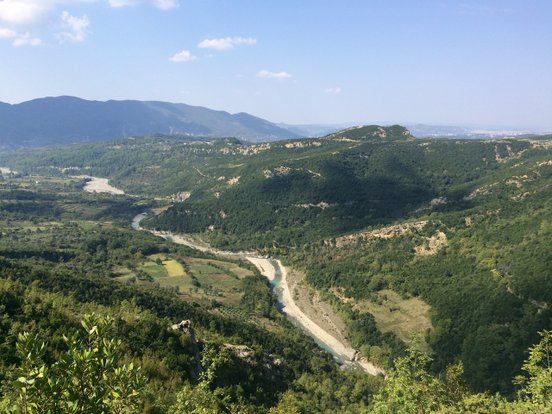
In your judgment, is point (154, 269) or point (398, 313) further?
point (154, 269)

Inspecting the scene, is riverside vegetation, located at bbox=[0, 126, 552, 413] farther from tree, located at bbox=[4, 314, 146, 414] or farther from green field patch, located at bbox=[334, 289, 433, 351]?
green field patch, located at bbox=[334, 289, 433, 351]

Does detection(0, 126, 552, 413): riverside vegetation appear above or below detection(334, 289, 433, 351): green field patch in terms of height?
above

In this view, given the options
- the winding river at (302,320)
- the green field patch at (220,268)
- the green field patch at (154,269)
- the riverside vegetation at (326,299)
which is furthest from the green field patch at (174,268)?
the winding river at (302,320)

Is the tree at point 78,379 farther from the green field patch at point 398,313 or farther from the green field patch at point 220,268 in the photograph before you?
the green field patch at point 220,268

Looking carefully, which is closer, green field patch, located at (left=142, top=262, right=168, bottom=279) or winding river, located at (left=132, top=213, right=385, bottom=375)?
winding river, located at (left=132, top=213, right=385, bottom=375)

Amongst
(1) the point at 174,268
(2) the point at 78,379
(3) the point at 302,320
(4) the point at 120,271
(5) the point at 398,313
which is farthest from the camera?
(1) the point at 174,268

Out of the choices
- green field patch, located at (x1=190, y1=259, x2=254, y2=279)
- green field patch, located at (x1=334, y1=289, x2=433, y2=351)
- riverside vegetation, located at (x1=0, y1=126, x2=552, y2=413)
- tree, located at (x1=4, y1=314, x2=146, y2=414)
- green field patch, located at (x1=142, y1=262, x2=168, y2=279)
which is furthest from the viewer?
green field patch, located at (x1=190, y1=259, x2=254, y2=279)

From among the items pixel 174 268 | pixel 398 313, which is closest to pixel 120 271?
pixel 174 268

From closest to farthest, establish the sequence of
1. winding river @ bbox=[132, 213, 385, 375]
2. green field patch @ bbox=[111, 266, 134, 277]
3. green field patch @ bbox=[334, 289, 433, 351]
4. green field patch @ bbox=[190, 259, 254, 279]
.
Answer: winding river @ bbox=[132, 213, 385, 375] → green field patch @ bbox=[334, 289, 433, 351] → green field patch @ bbox=[111, 266, 134, 277] → green field patch @ bbox=[190, 259, 254, 279]

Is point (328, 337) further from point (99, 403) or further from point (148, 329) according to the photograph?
point (99, 403)

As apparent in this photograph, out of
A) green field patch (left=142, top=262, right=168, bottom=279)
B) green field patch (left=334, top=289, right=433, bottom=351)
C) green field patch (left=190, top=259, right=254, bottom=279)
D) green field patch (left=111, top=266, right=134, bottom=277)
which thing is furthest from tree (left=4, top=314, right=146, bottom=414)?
green field patch (left=111, top=266, right=134, bottom=277)

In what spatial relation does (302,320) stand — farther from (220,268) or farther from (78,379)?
(78,379)

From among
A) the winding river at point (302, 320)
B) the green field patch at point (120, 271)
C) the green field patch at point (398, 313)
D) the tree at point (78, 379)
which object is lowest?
the winding river at point (302, 320)

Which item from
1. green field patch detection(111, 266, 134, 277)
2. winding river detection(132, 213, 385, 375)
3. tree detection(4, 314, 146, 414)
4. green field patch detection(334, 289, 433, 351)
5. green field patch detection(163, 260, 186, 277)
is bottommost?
winding river detection(132, 213, 385, 375)
